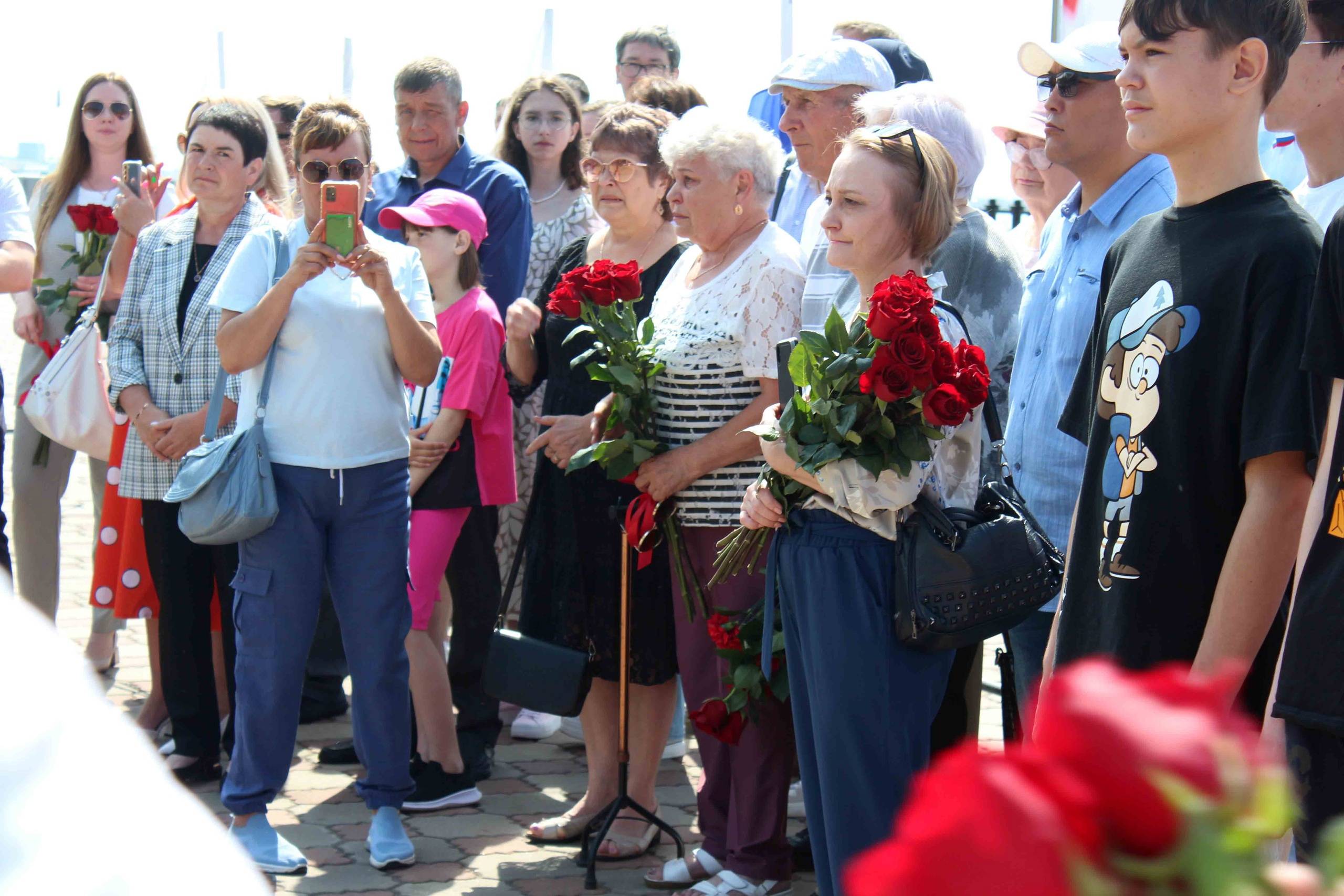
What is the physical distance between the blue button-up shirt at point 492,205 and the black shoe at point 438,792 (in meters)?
1.79

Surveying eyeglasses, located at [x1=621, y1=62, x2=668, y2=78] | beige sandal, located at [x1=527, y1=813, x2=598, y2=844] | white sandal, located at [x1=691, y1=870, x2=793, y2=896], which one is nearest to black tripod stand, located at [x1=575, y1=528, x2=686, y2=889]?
beige sandal, located at [x1=527, y1=813, x2=598, y2=844]

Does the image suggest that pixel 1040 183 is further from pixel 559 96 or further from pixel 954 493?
pixel 559 96

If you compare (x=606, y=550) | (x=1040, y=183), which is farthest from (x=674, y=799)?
(x=1040, y=183)

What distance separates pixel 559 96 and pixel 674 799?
10.0 ft

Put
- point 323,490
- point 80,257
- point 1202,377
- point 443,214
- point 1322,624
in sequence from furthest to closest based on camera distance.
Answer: point 80,257
point 443,214
point 323,490
point 1202,377
point 1322,624

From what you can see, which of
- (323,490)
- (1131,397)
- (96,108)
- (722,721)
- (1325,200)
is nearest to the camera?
(1131,397)

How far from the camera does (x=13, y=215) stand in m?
4.90

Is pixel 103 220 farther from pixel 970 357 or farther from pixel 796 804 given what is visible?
pixel 970 357

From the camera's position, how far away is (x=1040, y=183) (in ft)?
14.7

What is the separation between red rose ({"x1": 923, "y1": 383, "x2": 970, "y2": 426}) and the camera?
2752 mm

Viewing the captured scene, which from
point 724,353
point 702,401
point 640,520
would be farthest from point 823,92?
point 640,520

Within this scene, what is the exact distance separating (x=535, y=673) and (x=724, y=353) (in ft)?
3.81

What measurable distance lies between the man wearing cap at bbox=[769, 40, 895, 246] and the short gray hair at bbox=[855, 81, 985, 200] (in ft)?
1.27

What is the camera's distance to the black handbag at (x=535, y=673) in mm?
4129
